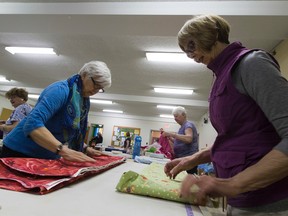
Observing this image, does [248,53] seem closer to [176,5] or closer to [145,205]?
[145,205]

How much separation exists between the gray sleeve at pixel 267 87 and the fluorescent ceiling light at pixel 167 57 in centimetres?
335

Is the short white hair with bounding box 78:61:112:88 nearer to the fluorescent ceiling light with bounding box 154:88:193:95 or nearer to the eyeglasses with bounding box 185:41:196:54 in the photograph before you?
the eyeglasses with bounding box 185:41:196:54

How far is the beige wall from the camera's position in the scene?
9.59 ft

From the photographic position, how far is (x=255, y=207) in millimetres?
684

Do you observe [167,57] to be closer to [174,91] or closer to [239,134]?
[174,91]

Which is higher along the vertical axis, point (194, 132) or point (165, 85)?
point (165, 85)

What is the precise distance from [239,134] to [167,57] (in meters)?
3.53

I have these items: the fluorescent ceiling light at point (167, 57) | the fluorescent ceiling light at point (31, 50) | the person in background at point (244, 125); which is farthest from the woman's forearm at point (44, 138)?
the fluorescent ceiling light at point (31, 50)

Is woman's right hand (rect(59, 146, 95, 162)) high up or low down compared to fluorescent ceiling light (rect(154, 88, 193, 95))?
down

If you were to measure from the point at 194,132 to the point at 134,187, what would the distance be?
89.1 inches

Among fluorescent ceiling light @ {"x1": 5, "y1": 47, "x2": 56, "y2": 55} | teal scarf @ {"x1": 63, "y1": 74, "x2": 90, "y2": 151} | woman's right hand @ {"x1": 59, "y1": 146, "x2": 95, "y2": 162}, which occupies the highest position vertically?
fluorescent ceiling light @ {"x1": 5, "y1": 47, "x2": 56, "y2": 55}

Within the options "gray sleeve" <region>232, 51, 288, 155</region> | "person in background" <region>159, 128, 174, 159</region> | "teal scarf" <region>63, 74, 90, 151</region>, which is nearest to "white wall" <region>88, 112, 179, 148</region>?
"person in background" <region>159, 128, 174, 159</region>

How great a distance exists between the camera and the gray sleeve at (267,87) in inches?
22.7

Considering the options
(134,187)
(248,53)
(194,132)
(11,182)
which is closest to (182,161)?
(134,187)
